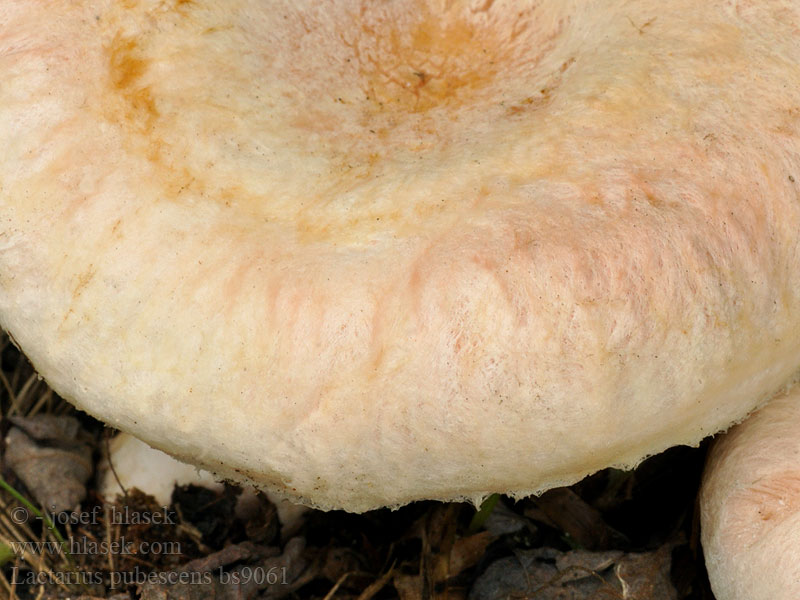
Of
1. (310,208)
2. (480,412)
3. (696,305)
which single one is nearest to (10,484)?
(310,208)

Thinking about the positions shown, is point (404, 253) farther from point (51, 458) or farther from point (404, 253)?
point (51, 458)

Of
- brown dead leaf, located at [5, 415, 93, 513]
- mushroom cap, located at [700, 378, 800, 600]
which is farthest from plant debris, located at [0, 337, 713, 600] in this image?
mushroom cap, located at [700, 378, 800, 600]

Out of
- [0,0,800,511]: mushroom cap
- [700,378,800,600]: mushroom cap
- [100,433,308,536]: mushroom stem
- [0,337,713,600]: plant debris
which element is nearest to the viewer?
[0,0,800,511]: mushroom cap

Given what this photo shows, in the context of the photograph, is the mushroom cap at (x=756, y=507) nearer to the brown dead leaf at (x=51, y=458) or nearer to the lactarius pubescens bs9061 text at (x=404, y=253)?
the lactarius pubescens bs9061 text at (x=404, y=253)

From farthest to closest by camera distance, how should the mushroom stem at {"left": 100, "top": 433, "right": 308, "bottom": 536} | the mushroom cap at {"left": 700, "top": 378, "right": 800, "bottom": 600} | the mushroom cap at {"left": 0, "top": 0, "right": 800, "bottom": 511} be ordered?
the mushroom stem at {"left": 100, "top": 433, "right": 308, "bottom": 536}, the mushroom cap at {"left": 700, "top": 378, "right": 800, "bottom": 600}, the mushroom cap at {"left": 0, "top": 0, "right": 800, "bottom": 511}

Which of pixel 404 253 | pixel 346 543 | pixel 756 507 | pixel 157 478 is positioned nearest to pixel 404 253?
pixel 404 253

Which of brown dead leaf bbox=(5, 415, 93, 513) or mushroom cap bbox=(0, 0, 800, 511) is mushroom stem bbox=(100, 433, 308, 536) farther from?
mushroom cap bbox=(0, 0, 800, 511)
